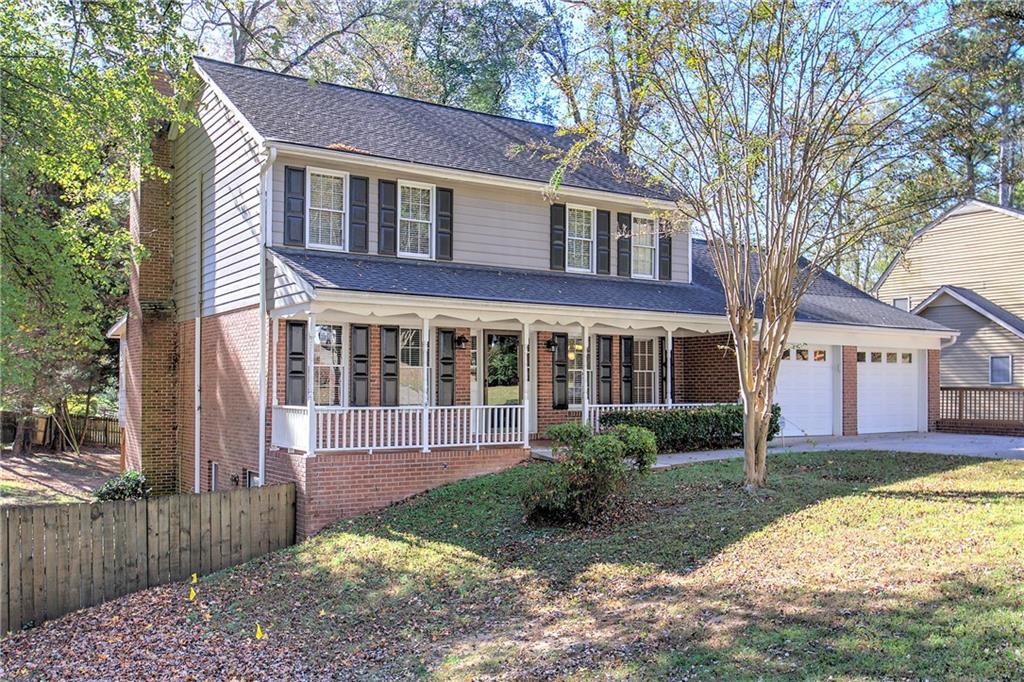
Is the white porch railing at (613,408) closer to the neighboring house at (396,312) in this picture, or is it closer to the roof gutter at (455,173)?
the neighboring house at (396,312)

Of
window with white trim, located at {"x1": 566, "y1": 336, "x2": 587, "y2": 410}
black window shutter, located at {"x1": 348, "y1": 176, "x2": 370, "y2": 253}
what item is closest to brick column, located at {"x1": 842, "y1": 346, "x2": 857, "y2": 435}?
window with white trim, located at {"x1": 566, "y1": 336, "x2": 587, "y2": 410}

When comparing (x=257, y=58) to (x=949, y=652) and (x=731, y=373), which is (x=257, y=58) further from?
(x=731, y=373)

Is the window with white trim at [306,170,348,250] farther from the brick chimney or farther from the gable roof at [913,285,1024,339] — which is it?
the gable roof at [913,285,1024,339]

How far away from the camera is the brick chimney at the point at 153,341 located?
710 inches

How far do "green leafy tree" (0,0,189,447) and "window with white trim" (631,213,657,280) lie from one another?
9.71 meters

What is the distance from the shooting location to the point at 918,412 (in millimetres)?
21734

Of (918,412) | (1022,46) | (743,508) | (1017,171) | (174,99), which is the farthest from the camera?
(918,412)

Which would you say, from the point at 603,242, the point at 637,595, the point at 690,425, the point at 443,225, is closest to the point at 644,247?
the point at 603,242

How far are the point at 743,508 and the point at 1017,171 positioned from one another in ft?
19.5

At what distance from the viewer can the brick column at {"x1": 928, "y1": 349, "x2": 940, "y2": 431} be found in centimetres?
A: 2177

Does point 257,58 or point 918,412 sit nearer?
point 257,58

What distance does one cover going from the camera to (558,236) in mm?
17641

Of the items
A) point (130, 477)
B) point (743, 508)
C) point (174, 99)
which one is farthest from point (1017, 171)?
point (130, 477)

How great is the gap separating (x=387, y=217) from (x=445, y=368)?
10.1 feet
